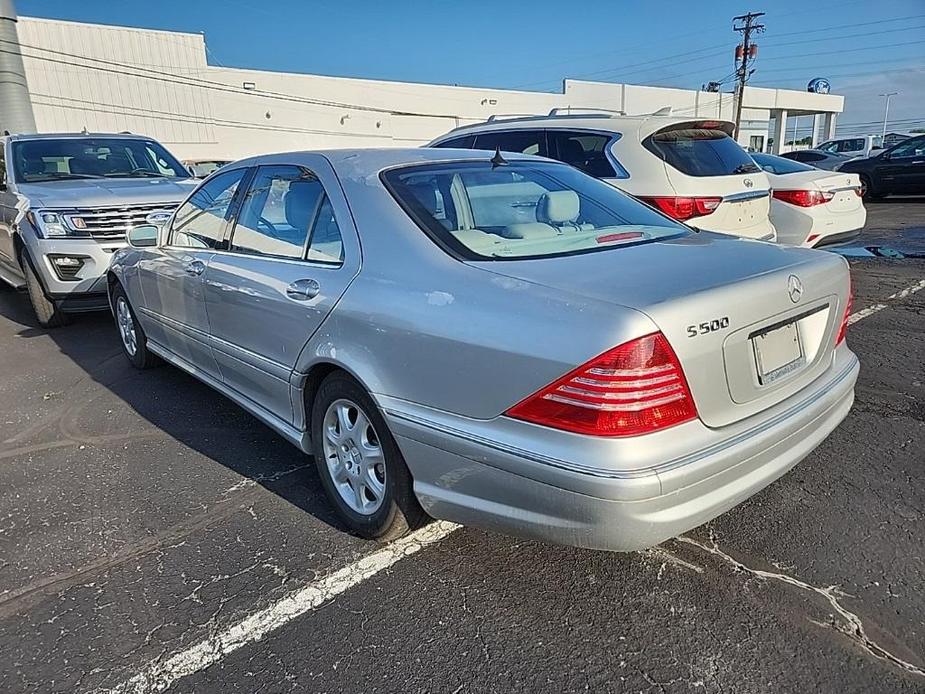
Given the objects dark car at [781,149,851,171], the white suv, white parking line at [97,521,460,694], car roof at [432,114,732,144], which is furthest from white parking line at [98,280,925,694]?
dark car at [781,149,851,171]

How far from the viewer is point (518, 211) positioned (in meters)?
3.03

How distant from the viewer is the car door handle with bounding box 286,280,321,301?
284 centimetres

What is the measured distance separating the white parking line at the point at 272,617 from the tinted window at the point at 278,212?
1356 millimetres

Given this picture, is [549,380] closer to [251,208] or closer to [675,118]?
[251,208]

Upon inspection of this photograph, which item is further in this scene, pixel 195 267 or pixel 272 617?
pixel 195 267

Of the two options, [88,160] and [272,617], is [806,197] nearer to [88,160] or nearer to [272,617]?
[272,617]

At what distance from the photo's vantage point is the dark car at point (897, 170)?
16953 mm

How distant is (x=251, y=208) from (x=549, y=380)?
7.38ft

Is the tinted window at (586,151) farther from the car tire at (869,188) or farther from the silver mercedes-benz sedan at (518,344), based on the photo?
the car tire at (869,188)

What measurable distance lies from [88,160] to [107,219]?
166cm

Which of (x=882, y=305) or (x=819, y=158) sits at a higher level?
(x=819, y=158)

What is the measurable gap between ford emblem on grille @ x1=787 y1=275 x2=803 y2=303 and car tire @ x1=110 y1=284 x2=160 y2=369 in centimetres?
439

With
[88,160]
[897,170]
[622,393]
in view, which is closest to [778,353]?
[622,393]

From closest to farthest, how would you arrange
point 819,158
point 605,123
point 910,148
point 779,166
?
point 605,123 → point 779,166 → point 910,148 → point 819,158
